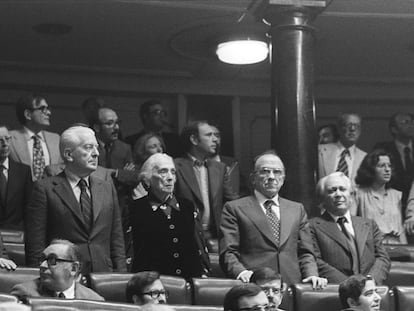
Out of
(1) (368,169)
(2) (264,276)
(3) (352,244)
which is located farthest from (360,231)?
(1) (368,169)

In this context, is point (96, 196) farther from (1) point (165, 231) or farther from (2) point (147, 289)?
(2) point (147, 289)

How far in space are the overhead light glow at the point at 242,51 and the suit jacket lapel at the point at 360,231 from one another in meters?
2.48

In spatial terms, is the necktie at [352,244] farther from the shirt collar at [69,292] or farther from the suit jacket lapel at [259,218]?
the shirt collar at [69,292]

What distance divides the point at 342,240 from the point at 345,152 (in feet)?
6.40

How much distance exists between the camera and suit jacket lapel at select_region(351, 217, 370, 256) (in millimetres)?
4977

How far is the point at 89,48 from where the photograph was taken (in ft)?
25.9

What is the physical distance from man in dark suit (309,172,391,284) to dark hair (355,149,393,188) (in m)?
1.01

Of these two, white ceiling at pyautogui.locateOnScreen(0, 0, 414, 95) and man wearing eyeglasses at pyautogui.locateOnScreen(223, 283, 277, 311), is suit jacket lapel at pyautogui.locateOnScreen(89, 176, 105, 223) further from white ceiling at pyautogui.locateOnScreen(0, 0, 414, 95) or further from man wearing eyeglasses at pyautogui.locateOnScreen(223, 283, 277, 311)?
white ceiling at pyautogui.locateOnScreen(0, 0, 414, 95)

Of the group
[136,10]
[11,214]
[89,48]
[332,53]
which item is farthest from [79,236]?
[332,53]

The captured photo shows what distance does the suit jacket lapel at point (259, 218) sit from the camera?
4801 millimetres

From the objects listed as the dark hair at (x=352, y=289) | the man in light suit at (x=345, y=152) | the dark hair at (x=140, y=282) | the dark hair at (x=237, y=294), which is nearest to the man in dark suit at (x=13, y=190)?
the dark hair at (x=140, y=282)

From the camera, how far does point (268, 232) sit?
481 cm

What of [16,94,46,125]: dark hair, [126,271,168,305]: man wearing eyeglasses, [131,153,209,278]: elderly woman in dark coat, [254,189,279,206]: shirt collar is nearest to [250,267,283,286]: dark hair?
[126,271,168,305]: man wearing eyeglasses

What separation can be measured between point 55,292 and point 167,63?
4657mm
